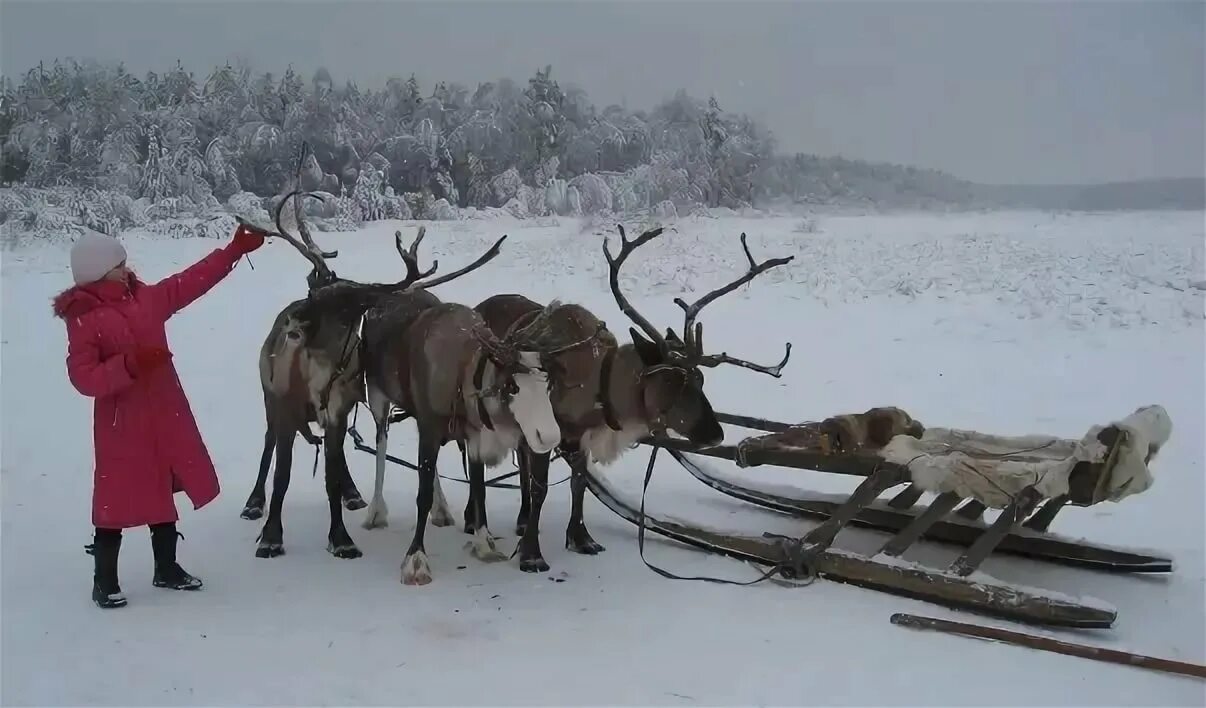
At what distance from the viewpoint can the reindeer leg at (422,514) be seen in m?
3.39

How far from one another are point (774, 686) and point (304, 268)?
6.94 meters

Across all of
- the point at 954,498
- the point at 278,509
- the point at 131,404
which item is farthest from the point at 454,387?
the point at 954,498

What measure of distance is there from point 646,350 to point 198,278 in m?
1.61

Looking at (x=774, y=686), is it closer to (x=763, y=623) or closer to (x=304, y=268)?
(x=763, y=623)

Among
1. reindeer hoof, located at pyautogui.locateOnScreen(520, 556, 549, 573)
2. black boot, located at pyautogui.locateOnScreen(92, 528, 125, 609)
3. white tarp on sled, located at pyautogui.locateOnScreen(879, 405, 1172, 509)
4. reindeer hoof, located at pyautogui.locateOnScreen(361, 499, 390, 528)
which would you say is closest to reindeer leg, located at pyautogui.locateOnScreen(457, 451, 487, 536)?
reindeer hoof, located at pyautogui.locateOnScreen(520, 556, 549, 573)

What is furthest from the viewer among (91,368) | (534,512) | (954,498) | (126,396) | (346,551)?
(346,551)

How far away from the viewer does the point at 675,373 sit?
11.2 ft

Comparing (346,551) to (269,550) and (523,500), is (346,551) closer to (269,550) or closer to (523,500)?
(269,550)

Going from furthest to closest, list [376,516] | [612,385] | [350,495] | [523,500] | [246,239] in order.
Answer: [350,495] → [376,516] → [523,500] → [612,385] → [246,239]

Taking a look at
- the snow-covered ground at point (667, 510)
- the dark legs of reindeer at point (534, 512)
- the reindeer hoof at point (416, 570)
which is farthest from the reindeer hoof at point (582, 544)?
the reindeer hoof at point (416, 570)

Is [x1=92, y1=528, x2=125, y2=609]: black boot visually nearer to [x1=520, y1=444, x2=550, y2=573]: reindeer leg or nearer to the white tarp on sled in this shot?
[x1=520, y1=444, x2=550, y2=573]: reindeer leg

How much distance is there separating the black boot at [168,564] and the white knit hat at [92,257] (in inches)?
35.5

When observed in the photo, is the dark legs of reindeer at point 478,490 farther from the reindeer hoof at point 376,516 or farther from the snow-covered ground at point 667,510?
the reindeer hoof at point 376,516

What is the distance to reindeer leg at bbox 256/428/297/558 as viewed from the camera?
3697mm
